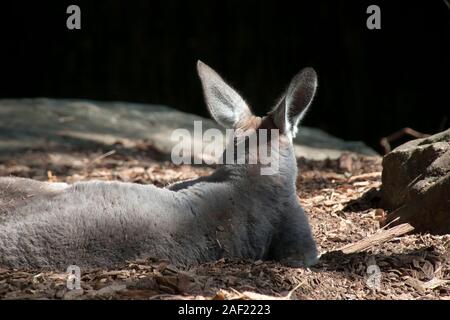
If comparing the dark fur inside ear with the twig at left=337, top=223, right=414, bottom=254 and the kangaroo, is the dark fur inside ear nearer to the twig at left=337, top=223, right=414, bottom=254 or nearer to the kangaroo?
the kangaroo

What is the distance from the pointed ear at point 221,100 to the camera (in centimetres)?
464

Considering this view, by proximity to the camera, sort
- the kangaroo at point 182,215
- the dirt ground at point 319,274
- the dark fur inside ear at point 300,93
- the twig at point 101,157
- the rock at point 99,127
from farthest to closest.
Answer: the rock at point 99,127, the twig at point 101,157, the dark fur inside ear at point 300,93, the kangaroo at point 182,215, the dirt ground at point 319,274

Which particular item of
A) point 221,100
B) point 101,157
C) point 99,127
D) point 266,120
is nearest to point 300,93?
point 266,120

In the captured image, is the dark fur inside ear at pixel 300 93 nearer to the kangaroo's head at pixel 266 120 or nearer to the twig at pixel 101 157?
the kangaroo's head at pixel 266 120

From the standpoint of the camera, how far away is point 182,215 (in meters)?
4.04

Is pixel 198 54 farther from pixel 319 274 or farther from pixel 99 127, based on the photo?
pixel 319 274

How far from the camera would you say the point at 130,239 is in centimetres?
385

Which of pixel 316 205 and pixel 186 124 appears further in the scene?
pixel 186 124

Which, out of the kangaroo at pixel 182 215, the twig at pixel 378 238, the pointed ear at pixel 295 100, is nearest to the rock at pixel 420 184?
the twig at pixel 378 238

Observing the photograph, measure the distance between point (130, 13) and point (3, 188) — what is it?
24.5 ft

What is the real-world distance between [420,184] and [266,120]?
1168 mm

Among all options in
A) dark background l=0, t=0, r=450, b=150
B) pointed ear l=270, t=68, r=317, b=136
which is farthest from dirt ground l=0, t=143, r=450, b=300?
dark background l=0, t=0, r=450, b=150

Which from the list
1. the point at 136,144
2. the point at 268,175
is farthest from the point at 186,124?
the point at 268,175

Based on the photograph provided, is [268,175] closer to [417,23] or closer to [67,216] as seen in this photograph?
[67,216]
